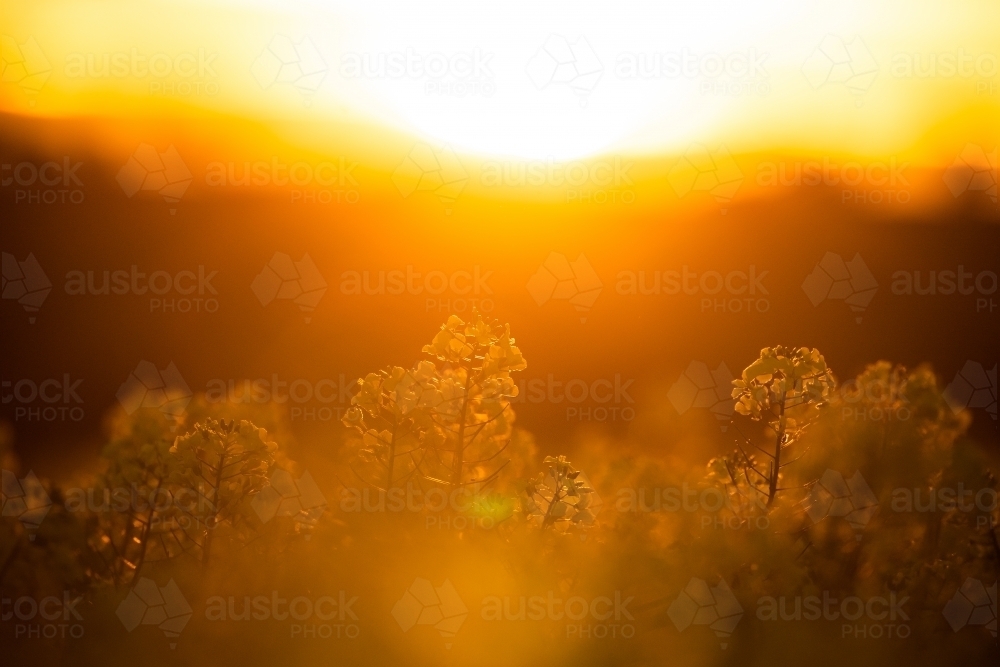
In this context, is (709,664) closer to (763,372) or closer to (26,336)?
(763,372)

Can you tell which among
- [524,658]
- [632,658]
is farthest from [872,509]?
[524,658]

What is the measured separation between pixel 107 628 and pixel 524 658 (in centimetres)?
221

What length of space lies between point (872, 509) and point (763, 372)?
928 mm

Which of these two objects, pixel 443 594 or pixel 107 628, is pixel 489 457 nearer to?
pixel 443 594

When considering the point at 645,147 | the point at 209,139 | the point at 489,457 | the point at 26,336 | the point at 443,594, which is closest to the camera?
the point at 443,594

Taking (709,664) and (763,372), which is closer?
(709,664)

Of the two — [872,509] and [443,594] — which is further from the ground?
[872,509]

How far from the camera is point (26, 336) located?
29.2ft

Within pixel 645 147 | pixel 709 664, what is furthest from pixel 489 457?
pixel 645 147

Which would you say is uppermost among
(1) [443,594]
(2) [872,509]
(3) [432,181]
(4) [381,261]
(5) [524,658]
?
(3) [432,181]

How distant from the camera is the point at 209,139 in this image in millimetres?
8250

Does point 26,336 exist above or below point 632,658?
above

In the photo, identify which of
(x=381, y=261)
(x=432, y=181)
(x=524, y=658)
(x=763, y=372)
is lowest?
(x=524, y=658)

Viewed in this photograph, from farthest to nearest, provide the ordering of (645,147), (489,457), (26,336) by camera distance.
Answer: (26,336), (645,147), (489,457)
